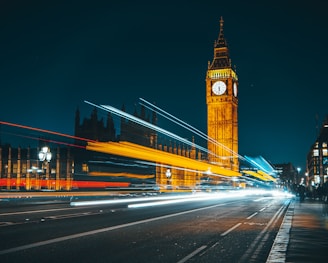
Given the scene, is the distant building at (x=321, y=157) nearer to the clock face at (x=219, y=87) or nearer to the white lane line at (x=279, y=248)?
the clock face at (x=219, y=87)

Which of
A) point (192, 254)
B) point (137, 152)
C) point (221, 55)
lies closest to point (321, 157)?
point (137, 152)

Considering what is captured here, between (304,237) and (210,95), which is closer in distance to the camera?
(304,237)

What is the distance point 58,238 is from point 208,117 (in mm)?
112852

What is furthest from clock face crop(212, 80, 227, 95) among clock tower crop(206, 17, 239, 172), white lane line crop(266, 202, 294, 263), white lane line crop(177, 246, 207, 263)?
white lane line crop(177, 246, 207, 263)

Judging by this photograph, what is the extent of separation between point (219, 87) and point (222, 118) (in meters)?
9.96

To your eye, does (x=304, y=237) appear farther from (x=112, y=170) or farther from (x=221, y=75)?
(x=221, y=75)

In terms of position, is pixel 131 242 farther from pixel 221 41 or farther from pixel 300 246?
pixel 221 41

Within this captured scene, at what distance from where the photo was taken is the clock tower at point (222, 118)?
120 metres

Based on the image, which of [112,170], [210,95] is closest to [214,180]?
[210,95]

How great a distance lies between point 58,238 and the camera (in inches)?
511

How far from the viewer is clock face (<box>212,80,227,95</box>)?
414 feet

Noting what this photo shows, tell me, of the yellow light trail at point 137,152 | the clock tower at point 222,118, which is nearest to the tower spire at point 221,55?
the clock tower at point 222,118

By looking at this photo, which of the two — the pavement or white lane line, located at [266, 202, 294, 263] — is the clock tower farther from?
white lane line, located at [266, 202, 294, 263]

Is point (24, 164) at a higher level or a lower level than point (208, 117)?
lower
